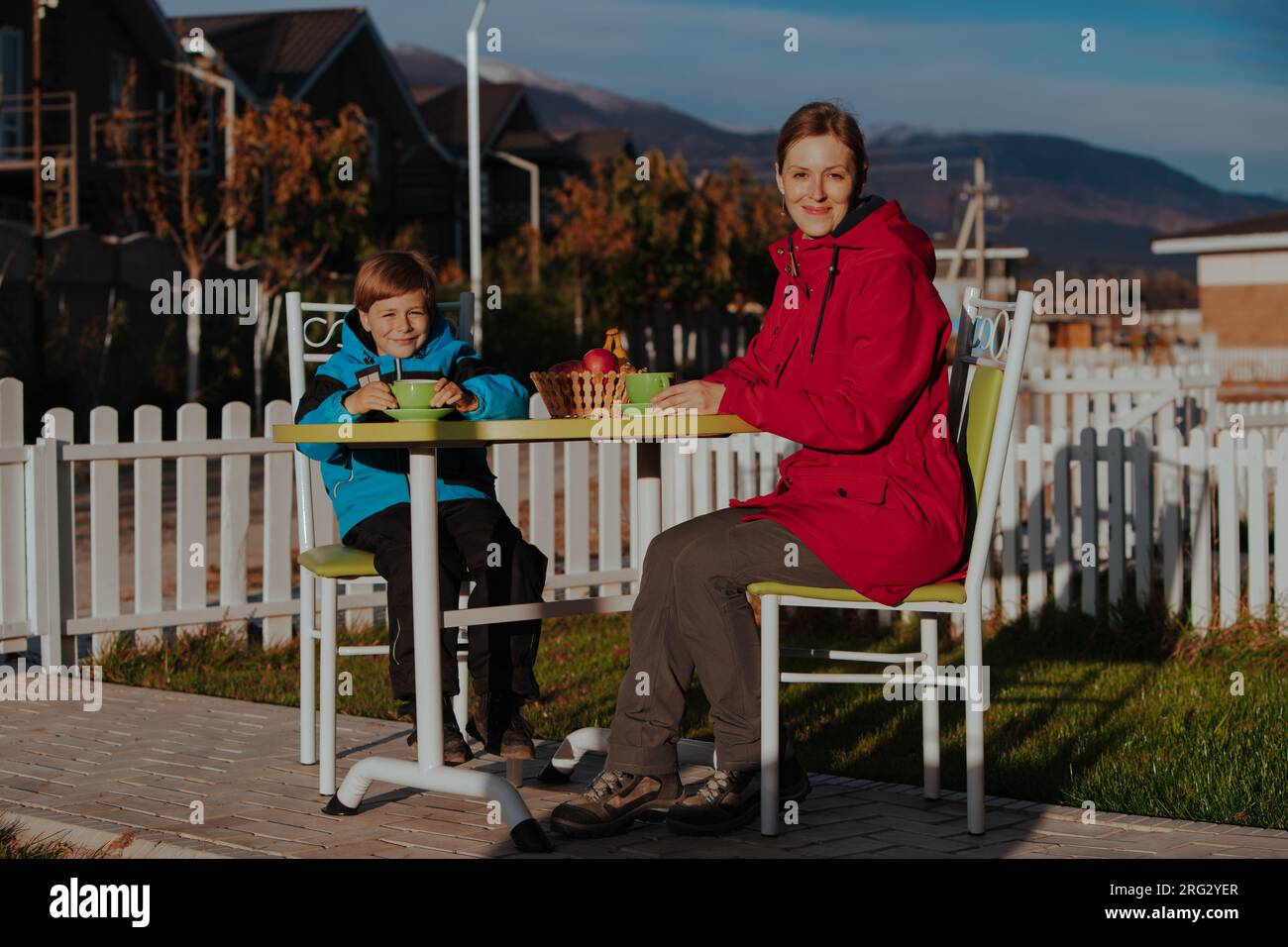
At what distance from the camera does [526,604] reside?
489cm

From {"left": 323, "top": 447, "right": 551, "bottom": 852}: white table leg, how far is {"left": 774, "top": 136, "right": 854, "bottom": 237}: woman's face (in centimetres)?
118

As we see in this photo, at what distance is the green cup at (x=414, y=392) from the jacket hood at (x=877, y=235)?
0.95m

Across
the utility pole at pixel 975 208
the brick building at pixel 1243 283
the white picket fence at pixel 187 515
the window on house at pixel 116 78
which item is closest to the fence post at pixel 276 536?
the white picket fence at pixel 187 515

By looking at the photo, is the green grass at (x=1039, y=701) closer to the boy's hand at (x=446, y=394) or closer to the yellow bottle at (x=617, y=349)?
the yellow bottle at (x=617, y=349)

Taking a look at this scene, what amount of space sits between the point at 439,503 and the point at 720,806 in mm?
1378

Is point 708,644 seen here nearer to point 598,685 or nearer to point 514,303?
point 598,685

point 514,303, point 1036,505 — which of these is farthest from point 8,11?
point 1036,505

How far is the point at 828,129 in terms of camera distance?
4.57 metres

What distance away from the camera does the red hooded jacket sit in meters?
4.31

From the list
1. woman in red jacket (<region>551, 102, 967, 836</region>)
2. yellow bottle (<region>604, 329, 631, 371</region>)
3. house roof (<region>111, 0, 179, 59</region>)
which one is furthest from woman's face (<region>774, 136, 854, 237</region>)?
house roof (<region>111, 0, 179, 59</region>)

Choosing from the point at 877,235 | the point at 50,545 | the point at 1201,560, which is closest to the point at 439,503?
the point at 877,235

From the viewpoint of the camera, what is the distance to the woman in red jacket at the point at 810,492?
4.33 meters

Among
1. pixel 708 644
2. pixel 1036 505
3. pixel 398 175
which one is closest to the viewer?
pixel 708 644
